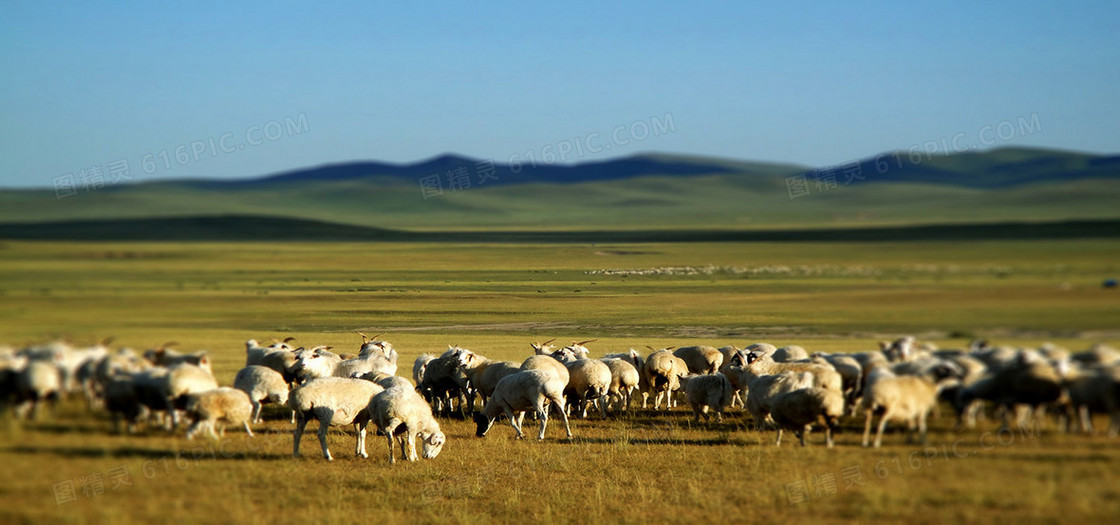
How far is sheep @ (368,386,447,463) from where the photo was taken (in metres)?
15.6

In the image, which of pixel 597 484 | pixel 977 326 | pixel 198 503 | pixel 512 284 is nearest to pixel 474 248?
pixel 512 284

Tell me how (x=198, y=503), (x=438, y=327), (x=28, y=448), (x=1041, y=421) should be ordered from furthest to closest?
(x=438, y=327), (x=198, y=503), (x=28, y=448), (x=1041, y=421)

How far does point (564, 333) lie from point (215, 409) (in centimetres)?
1063

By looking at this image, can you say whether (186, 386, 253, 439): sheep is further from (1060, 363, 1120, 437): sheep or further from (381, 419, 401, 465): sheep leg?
(1060, 363, 1120, 437): sheep

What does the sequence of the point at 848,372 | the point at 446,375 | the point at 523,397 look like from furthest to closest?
1. the point at 446,375
2. the point at 523,397
3. the point at 848,372

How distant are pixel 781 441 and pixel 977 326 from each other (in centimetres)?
593

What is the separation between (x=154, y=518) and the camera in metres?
9.12

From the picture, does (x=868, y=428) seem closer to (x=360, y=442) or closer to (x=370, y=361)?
(x=360, y=442)

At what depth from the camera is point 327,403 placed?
15.4m

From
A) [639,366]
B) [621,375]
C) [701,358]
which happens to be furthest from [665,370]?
[701,358]

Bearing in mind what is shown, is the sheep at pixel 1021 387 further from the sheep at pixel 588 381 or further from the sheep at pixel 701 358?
the sheep at pixel 701 358

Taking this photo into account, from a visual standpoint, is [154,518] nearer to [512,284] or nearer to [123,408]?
[123,408]

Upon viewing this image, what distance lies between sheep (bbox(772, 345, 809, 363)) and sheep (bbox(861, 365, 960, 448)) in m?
11.8

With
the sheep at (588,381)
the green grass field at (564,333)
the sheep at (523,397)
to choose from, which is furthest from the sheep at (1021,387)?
the sheep at (588,381)
